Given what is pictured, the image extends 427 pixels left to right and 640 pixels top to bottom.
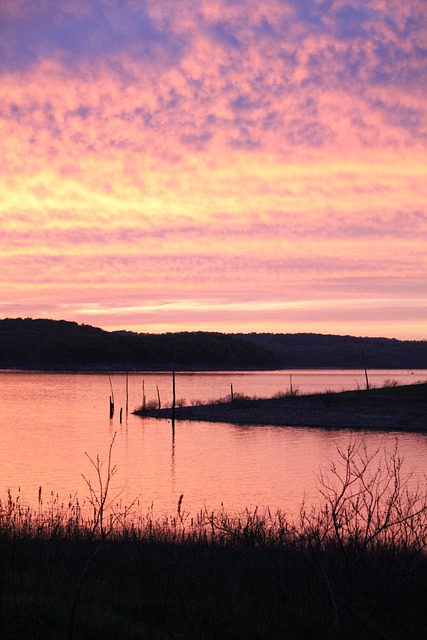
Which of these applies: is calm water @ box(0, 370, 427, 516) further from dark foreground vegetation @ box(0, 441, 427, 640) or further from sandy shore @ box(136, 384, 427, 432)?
dark foreground vegetation @ box(0, 441, 427, 640)

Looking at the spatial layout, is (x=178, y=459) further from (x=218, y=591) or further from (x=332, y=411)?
(x=218, y=591)

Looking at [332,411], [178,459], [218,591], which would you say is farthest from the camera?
[332,411]

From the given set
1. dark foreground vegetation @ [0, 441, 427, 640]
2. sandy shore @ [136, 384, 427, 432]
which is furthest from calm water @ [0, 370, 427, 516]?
dark foreground vegetation @ [0, 441, 427, 640]

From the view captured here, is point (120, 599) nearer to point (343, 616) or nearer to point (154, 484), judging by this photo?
point (343, 616)

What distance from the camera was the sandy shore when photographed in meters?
66.8

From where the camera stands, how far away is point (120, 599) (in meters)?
12.1

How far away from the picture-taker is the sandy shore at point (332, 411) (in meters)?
66.8

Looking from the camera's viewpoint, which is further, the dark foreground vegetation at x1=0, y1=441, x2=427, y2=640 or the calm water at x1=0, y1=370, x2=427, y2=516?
Answer: the calm water at x1=0, y1=370, x2=427, y2=516

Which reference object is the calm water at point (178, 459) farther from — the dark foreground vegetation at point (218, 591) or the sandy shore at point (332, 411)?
the dark foreground vegetation at point (218, 591)

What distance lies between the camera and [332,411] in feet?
232

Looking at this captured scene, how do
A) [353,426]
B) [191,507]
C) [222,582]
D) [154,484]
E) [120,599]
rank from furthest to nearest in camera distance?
[353,426]
[154,484]
[191,507]
[222,582]
[120,599]

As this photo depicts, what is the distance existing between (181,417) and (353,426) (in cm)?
1844

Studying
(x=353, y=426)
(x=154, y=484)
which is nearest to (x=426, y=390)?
(x=353, y=426)

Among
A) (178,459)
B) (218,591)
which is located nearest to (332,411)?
(178,459)
